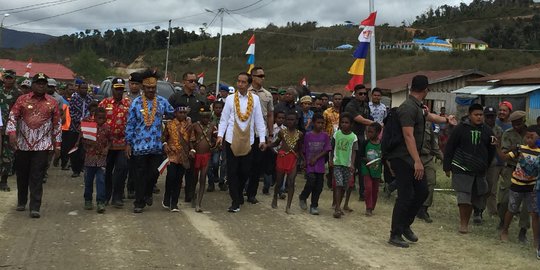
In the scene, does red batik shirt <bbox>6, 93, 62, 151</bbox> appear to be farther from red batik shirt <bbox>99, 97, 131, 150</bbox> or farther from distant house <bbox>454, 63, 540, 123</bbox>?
distant house <bbox>454, 63, 540, 123</bbox>

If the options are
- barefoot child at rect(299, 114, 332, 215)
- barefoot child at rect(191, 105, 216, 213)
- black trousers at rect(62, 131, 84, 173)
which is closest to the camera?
barefoot child at rect(191, 105, 216, 213)

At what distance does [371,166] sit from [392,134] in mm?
2049

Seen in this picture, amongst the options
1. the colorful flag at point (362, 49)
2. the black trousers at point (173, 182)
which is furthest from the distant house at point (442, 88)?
the black trousers at point (173, 182)

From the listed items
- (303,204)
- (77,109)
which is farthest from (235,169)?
(77,109)

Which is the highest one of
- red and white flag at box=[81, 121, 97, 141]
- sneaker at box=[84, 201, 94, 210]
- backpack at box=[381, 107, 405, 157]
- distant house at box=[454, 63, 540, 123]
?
distant house at box=[454, 63, 540, 123]

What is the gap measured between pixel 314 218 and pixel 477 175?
222cm

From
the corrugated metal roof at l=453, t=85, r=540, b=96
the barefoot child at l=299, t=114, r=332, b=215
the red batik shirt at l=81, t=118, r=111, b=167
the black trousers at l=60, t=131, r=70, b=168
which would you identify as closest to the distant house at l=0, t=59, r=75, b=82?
the corrugated metal roof at l=453, t=85, r=540, b=96

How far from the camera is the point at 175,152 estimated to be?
8.10 m

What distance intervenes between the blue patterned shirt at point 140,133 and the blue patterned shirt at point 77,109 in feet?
12.2

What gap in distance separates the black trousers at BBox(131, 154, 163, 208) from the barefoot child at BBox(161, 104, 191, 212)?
20 centimetres

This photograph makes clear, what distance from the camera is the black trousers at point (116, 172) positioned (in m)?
8.18

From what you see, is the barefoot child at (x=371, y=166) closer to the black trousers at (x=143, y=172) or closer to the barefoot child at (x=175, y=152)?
the barefoot child at (x=175, y=152)

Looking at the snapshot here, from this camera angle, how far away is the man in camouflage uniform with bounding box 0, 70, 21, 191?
9.20 metres

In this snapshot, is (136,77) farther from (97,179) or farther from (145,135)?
(97,179)
